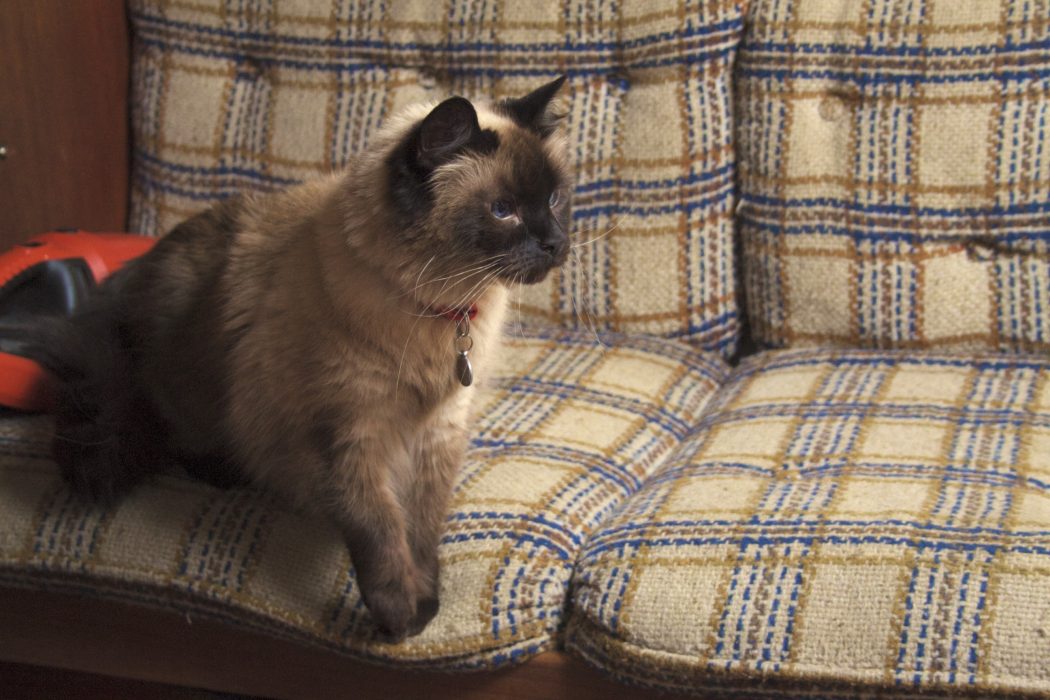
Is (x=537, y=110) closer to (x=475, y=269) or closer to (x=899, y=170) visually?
(x=475, y=269)

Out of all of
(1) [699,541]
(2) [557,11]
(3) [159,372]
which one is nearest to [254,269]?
(3) [159,372]

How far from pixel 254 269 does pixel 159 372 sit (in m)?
0.23

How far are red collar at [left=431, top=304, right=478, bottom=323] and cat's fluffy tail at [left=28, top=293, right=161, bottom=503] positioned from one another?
53 cm

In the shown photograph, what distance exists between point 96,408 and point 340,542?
0.44m

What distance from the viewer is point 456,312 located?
148 centimetres

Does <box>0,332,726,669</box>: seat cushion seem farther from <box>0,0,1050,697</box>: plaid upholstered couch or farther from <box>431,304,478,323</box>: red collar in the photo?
<box>431,304,478,323</box>: red collar

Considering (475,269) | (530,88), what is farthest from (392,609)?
(530,88)

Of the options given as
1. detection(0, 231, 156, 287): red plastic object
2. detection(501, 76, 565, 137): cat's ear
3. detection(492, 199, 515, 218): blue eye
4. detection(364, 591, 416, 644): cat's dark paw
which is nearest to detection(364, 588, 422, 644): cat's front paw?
detection(364, 591, 416, 644): cat's dark paw

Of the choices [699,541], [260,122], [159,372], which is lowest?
[699,541]

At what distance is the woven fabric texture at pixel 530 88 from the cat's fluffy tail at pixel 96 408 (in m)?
0.66

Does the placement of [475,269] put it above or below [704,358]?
above

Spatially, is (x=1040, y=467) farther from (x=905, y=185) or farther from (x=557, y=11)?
(x=557, y=11)

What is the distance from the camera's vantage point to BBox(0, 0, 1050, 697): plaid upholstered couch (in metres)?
1.35

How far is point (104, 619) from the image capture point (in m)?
1.68
